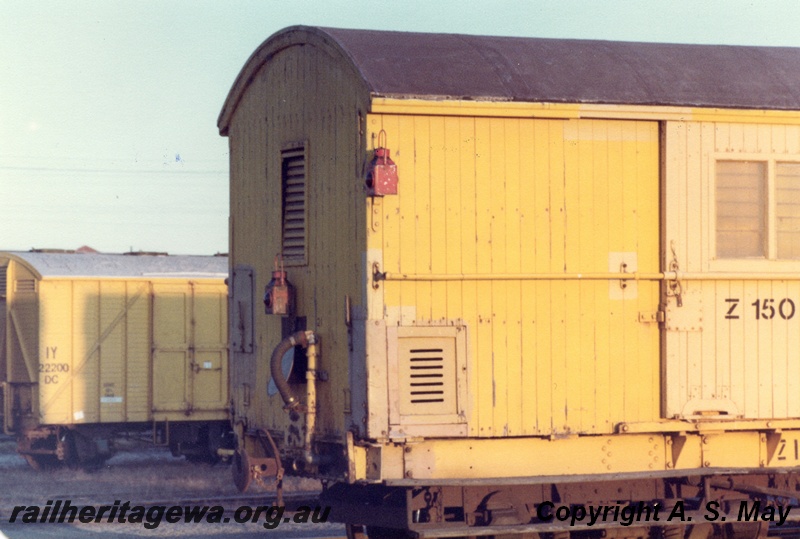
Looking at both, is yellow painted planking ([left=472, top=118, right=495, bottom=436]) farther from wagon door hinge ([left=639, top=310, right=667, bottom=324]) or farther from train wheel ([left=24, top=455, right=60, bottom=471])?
train wheel ([left=24, top=455, right=60, bottom=471])

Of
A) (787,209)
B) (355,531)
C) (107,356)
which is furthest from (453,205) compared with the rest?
(107,356)

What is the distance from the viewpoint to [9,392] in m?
20.6

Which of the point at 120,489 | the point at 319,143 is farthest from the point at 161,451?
the point at 319,143

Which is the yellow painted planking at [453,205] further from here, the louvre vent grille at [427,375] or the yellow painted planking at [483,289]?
the louvre vent grille at [427,375]

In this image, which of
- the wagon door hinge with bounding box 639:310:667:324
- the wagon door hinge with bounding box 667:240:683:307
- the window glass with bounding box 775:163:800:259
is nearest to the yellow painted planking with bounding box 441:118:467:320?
the wagon door hinge with bounding box 639:310:667:324

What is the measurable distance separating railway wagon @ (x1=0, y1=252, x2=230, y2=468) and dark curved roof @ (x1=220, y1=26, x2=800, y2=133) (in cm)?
1039

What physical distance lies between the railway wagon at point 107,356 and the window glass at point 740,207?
12.1m

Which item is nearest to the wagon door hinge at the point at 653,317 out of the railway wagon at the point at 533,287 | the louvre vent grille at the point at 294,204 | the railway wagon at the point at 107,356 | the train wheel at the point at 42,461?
the railway wagon at the point at 533,287

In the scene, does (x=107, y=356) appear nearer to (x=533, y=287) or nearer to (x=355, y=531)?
(x=355, y=531)

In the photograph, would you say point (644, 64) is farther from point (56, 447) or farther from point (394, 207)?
point (56, 447)

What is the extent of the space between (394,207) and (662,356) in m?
2.43

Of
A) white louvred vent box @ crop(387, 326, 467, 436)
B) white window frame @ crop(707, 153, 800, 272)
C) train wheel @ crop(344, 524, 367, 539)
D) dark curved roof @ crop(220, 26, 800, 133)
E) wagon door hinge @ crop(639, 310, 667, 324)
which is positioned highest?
dark curved roof @ crop(220, 26, 800, 133)

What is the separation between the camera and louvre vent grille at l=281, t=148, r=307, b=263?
32.6ft

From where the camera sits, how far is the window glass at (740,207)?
973 centimetres
